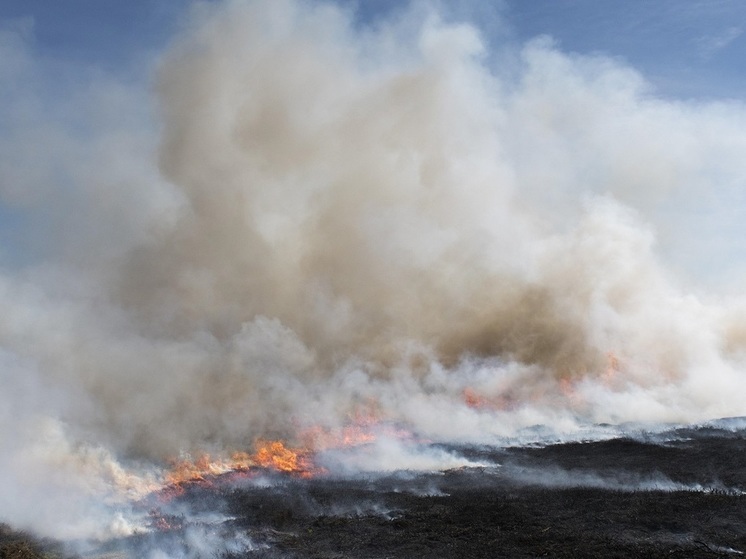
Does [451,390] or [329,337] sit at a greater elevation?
[329,337]

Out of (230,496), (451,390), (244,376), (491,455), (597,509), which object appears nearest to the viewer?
(597,509)

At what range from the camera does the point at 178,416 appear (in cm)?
3450

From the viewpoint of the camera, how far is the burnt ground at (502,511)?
57.2 ft

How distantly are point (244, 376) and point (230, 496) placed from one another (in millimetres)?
14716

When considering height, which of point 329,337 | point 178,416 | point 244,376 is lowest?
point 178,416

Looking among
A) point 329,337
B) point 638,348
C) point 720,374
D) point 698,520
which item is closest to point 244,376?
point 329,337

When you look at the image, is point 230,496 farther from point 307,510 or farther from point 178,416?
point 178,416

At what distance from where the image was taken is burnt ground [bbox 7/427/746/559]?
686 inches

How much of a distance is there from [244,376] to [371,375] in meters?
10.8

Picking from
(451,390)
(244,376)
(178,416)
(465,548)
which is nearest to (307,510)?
(465,548)

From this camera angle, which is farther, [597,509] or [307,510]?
[307,510]

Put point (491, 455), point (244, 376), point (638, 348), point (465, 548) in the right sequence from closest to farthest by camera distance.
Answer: point (465, 548)
point (491, 455)
point (244, 376)
point (638, 348)

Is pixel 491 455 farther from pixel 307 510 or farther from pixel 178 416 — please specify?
pixel 178 416

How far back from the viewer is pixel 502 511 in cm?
2086
